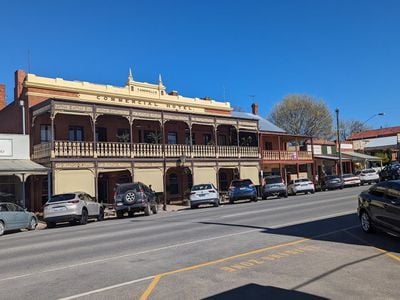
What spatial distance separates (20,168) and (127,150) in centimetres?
762

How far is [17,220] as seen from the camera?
67.6ft

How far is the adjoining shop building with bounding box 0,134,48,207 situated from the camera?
26.5m

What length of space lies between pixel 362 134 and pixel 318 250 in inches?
3435

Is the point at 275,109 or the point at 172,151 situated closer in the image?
the point at 172,151

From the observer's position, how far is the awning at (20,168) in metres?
25.2

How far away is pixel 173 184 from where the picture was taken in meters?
37.5

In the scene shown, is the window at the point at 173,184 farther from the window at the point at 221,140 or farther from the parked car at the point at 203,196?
the parked car at the point at 203,196

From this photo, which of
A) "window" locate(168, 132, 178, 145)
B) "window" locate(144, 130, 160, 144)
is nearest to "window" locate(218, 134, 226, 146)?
"window" locate(168, 132, 178, 145)

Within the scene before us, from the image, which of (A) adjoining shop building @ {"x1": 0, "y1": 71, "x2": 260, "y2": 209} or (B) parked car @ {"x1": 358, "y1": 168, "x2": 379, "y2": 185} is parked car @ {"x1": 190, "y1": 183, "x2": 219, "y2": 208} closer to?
(A) adjoining shop building @ {"x1": 0, "y1": 71, "x2": 260, "y2": 209}

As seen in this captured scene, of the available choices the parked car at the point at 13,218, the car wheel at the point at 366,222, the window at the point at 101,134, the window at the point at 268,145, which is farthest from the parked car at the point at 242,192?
the car wheel at the point at 366,222

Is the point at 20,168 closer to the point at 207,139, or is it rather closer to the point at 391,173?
the point at 207,139

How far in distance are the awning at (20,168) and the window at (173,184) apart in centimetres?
1182

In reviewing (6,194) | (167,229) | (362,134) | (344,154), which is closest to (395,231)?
(167,229)

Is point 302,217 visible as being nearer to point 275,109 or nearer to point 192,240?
point 192,240
